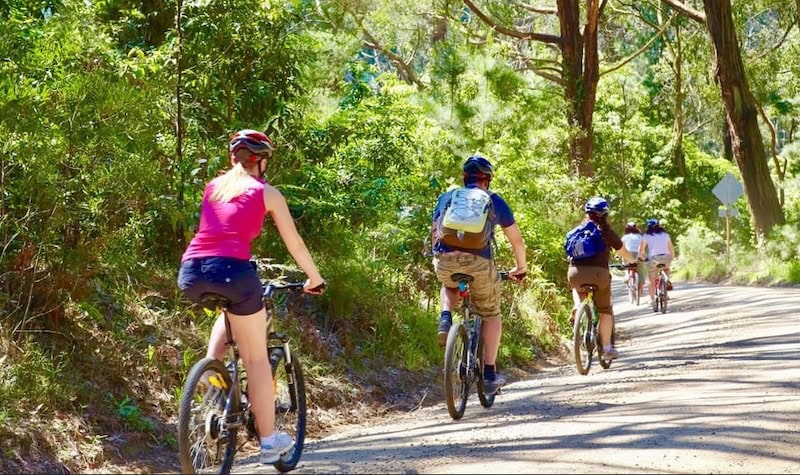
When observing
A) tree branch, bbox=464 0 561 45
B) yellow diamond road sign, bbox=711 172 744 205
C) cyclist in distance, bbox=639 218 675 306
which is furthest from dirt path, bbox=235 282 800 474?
yellow diamond road sign, bbox=711 172 744 205

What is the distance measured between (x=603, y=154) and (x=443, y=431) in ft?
145

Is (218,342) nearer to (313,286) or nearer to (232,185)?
(313,286)

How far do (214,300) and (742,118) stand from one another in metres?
25.4

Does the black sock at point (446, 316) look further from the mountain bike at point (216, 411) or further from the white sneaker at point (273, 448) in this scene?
the white sneaker at point (273, 448)

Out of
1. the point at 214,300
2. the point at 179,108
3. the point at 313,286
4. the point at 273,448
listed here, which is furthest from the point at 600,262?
the point at 214,300

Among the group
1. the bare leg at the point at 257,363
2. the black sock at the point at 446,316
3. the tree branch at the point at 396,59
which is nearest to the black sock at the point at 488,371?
Answer: the black sock at the point at 446,316

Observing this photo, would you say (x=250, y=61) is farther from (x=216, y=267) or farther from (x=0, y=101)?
(x=216, y=267)

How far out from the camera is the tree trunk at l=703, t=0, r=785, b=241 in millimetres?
27828

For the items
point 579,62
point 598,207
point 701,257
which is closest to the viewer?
point 598,207

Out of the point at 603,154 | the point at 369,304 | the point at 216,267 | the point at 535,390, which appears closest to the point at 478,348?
the point at 535,390

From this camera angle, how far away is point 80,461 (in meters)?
6.97

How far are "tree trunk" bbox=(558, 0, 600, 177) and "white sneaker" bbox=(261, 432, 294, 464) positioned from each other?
18.4 meters

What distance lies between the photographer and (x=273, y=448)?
6098 millimetres

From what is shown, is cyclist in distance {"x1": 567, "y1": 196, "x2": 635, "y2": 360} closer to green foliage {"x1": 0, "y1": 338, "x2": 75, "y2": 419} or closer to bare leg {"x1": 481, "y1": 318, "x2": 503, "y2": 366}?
bare leg {"x1": 481, "y1": 318, "x2": 503, "y2": 366}
